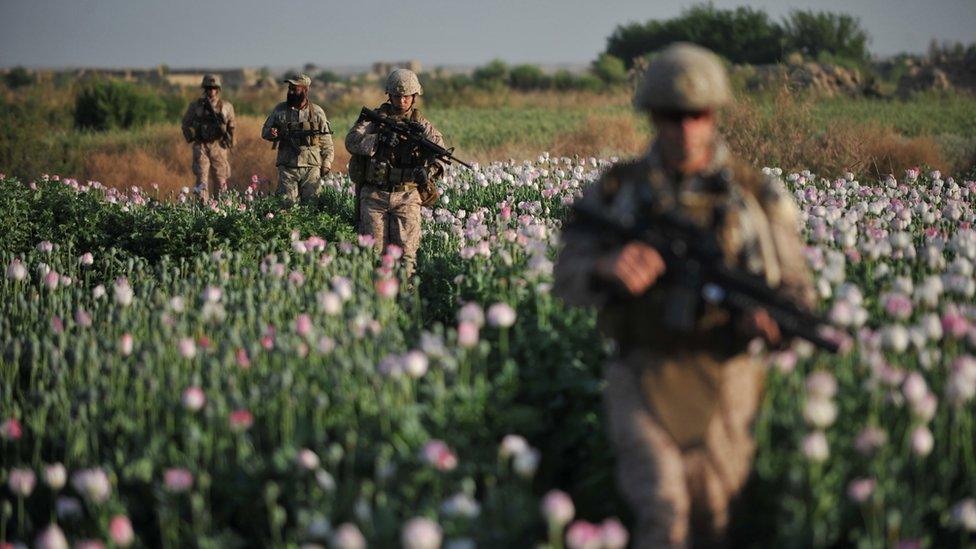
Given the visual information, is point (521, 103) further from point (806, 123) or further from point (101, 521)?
point (101, 521)

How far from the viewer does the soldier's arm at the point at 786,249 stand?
3377mm

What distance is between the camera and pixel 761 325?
10.5 feet

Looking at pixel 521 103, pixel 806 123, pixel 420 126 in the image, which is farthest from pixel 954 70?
pixel 420 126

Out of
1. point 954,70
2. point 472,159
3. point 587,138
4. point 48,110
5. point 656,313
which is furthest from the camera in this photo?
point 954,70

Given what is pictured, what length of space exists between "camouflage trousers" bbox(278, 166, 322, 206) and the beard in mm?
696

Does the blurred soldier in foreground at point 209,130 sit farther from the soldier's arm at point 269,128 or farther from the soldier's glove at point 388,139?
the soldier's glove at point 388,139

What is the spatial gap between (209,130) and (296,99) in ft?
8.88

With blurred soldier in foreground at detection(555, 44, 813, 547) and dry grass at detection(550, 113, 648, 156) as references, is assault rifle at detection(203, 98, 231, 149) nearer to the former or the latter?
dry grass at detection(550, 113, 648, 156)

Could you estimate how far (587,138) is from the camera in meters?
19.4

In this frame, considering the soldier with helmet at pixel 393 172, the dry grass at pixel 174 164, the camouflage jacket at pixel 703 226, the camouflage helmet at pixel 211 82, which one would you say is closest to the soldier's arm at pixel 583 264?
the camouflage jacket at pixel 703 226

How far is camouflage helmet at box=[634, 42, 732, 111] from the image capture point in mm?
3180

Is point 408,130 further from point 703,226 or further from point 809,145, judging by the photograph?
point 809,145

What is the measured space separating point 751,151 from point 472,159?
15.0 ft

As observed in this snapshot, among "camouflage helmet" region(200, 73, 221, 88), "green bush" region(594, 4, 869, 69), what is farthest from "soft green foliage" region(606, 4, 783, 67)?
"camouflage helmet" region(200, 73, 221, 88)
